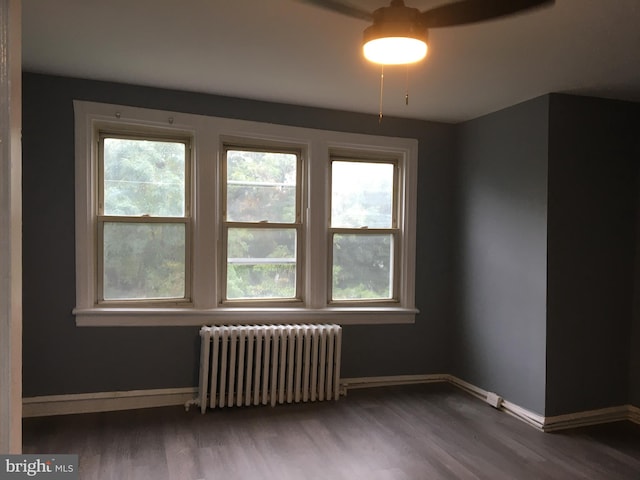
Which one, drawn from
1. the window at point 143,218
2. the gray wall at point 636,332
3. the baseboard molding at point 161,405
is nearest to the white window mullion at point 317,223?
the window at point 143,218

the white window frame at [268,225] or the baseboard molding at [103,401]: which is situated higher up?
the white window frame at [268,225]

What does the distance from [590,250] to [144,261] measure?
132 inches

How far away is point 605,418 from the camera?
3.62 m

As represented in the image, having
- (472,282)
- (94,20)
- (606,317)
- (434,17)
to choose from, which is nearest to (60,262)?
(94,20)

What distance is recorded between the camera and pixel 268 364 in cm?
371

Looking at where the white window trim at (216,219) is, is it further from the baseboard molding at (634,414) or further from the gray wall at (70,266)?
the baseboard molding at (634,414)

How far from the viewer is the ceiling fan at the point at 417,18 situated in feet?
5.57

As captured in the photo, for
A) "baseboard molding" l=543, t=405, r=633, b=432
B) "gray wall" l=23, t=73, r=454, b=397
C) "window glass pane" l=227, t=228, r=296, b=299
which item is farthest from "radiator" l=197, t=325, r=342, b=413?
"baseboard molding" l=543, t=405, r=633, b=432

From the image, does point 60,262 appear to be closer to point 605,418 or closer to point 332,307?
point 332,307

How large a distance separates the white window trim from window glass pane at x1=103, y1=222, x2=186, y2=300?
109 mm

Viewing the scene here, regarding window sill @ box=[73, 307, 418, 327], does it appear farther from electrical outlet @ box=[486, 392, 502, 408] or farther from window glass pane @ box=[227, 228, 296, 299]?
electrical outlet @ box=[486, 392, 502, 408]

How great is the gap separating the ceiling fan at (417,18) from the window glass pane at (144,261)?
2.41 m

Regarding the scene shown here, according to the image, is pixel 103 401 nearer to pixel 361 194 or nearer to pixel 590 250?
pixel 361 194

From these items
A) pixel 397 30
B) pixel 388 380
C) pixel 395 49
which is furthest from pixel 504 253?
pixel 397 30
